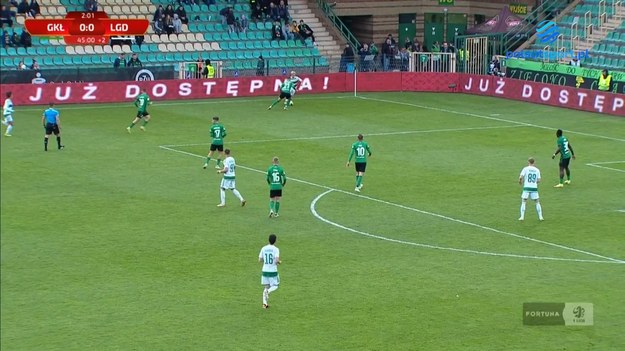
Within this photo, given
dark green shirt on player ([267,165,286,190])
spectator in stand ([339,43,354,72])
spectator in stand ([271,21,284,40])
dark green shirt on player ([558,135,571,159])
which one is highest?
spectator in stand ([271,21,284,40])

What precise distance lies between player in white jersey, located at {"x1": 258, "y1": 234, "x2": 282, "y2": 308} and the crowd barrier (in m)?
36.7

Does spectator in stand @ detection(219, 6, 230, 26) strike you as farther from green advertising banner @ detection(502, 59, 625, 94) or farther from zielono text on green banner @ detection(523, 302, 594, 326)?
zielono text on green banner @ detection(523, 302, 594, 326)

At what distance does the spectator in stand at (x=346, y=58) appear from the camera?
7056 cm

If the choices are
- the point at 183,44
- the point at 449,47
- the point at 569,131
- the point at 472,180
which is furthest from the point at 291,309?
the point at 449,47

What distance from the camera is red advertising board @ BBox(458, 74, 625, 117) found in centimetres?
5916

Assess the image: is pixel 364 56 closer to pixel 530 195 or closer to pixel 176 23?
pixel 176 23

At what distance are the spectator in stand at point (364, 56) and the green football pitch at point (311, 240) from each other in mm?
16366

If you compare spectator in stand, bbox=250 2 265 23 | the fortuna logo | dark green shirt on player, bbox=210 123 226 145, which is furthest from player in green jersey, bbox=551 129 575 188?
spectator in stand, bbox=250 2 265 23

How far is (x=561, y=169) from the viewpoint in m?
40.2

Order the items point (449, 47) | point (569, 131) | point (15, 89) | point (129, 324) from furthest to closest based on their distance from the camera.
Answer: point (449, 47) < point (15, 89) < point (569, 131) < point (129, 324)

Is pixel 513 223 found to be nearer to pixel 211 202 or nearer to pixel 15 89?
pixel 211 202

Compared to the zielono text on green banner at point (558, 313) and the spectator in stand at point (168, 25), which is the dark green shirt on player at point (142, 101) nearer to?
the spectator in stand at point (168, 25)

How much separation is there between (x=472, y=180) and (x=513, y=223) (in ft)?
23.3

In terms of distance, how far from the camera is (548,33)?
72625 millimetres
